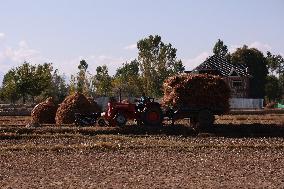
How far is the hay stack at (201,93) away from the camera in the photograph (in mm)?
29031

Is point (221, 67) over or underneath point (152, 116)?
over

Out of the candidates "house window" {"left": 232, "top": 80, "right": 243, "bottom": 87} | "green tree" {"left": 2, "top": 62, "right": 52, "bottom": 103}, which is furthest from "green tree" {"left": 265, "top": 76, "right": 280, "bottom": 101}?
"green tree" {"left": 2, "top": 62, "right": 52, "bottom": 103}

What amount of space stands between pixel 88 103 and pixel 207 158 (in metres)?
17.0

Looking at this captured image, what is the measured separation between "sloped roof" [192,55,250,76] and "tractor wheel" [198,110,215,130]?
2007 inches

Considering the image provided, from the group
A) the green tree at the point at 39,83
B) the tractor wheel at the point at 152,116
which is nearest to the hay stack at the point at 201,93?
the tractor wheel at the point at 152,116

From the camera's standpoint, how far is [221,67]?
82.4 metres

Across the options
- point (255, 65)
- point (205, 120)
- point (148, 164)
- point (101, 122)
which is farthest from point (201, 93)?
point (255, 65)

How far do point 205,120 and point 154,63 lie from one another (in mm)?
64871

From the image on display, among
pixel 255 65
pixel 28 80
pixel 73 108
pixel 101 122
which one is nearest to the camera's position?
pixel 101 122

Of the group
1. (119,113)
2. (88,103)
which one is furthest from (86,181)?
(88,103)

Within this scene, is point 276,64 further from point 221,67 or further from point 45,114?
point 45,114

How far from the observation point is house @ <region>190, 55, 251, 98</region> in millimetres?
80625

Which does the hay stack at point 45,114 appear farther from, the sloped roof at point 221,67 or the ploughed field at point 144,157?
the sloped roof at point 221,67

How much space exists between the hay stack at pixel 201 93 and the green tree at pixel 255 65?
6992 centimetres
